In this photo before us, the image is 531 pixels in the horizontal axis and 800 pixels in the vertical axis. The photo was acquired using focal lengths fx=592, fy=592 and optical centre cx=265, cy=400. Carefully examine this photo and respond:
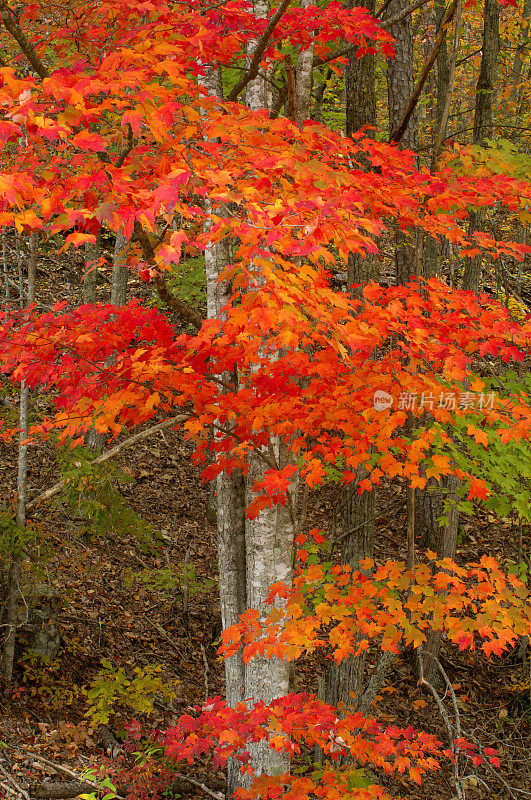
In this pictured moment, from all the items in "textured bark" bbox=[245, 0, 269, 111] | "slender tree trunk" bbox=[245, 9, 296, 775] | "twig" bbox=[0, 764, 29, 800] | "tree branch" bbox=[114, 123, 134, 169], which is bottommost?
"twig" bbox=[0, 764, 29, 800]

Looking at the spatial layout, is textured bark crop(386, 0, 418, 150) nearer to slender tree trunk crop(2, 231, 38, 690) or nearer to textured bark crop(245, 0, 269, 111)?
textured bark crop(245, 0, 269, 111)

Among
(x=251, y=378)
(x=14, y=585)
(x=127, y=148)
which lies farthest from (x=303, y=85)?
(x=14, y=585)

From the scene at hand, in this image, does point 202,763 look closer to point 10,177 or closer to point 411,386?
point 411,386

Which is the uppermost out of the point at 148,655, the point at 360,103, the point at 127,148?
the point at 360,103

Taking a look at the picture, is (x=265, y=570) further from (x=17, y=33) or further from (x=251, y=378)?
(x=17, y=33)

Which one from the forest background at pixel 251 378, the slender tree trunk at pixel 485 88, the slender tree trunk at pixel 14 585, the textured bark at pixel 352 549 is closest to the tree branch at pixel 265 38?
the forest background at pixel 251 378

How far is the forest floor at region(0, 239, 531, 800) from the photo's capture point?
180 inches

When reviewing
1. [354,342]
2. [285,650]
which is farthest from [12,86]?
[285,650]

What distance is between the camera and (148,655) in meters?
6.12

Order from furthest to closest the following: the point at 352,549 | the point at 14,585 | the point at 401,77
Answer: the point at 401,77
the point at 352,549
the point at 14,585

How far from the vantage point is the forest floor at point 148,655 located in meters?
4.56

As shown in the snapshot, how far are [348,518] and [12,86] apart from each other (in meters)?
4.41

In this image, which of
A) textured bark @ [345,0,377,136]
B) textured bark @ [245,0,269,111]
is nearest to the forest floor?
textured bark @ [245,0,269,111]

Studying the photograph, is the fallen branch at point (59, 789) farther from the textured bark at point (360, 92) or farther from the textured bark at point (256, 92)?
the textured bark at point (360, 92)
